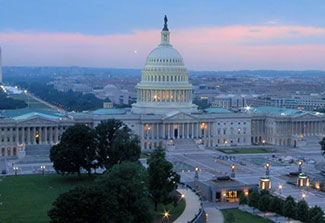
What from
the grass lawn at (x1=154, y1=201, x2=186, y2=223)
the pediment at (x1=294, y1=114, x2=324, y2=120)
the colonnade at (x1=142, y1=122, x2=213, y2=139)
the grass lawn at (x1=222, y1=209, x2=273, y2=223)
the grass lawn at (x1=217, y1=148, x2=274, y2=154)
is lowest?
the grass lawn at (x1=217, y1=148, x2=274, y2=154)

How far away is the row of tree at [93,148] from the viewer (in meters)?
80.4

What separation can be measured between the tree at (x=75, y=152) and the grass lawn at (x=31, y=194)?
225 cm

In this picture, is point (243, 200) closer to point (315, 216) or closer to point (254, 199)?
point (254, 199)

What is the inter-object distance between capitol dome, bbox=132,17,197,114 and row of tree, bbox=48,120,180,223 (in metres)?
46.7

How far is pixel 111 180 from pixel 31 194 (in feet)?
75.3

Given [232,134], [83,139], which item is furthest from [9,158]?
[232,134]

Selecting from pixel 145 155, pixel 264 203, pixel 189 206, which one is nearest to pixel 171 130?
pixel 145 155

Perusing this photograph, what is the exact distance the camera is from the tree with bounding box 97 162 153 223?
51875mm

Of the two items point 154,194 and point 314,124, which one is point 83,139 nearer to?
point 154,194

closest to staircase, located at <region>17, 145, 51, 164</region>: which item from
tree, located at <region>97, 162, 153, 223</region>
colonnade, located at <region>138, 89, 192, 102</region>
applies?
colonnade, located at <region>138, 89, 192, 102</region>

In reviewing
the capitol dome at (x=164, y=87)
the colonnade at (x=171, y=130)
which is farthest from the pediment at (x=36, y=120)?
the capitol dome at (x=164, y=87)

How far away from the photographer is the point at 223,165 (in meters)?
104

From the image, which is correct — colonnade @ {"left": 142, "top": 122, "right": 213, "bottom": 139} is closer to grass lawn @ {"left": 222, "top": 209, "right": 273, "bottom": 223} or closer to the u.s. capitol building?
the u.s. capitol building

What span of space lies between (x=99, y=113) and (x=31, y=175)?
4156 centimetres
